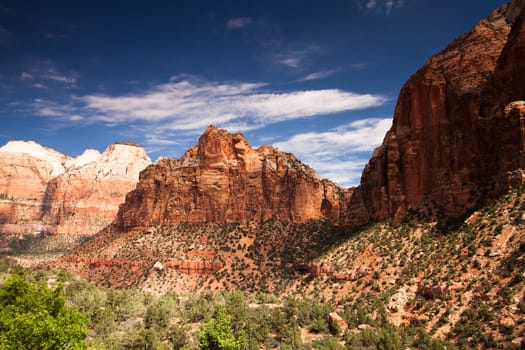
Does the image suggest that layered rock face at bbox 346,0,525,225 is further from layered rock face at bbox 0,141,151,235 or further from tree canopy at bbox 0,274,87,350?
layered rock face at bbox 0,141,151,235

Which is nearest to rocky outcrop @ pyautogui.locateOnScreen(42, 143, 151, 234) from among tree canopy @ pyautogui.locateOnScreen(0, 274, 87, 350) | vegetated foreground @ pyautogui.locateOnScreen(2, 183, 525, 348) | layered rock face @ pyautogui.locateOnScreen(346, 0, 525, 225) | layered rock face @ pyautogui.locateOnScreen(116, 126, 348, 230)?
layered rock face @ pyautogui.locateOnScreen(116, 126, 348, 230)

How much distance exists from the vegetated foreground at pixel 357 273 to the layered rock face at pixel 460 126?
3626mm

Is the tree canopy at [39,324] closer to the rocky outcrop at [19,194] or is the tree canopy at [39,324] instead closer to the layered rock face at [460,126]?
the layered rock face at [460,126]

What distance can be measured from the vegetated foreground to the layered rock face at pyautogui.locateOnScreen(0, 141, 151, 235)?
295 ft

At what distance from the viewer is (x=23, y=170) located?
640 feet

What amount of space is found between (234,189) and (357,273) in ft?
147

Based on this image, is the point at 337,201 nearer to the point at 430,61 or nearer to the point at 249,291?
the point at 249,291

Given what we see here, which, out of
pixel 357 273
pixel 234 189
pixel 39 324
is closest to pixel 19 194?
pixel 234 189

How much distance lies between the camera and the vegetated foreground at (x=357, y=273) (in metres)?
34.5

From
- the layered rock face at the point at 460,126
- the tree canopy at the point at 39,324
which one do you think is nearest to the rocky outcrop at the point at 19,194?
the layered rock face at the point at 460,126

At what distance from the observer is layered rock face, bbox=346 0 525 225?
150 feet

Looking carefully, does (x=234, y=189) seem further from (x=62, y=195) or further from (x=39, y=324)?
(x=62, y=195)

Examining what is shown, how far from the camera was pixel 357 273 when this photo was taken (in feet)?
172

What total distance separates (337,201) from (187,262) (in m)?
35.6
